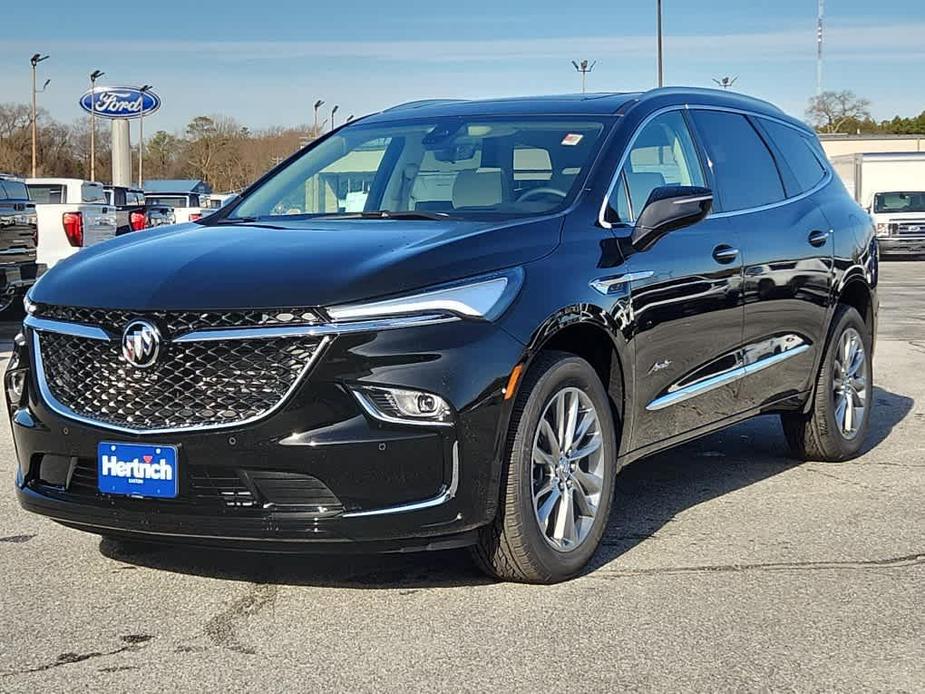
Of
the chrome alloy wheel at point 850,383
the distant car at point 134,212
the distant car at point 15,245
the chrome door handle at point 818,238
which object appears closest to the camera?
the chrome door handle at point 818,238

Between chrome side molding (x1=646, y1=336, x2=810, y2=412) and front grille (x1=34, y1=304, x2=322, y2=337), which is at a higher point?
front grille (x1=34, y1=304, x2=322, y2=337)

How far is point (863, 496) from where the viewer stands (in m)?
6.38

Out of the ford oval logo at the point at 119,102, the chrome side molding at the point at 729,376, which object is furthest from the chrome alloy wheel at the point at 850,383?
the ford oval logo at the point at 119,102

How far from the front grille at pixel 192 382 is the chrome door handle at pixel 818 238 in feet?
11.0

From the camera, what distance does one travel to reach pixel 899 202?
33.6 metres

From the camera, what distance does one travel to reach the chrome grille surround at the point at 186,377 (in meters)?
4.20

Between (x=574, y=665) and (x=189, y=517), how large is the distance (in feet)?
4.18

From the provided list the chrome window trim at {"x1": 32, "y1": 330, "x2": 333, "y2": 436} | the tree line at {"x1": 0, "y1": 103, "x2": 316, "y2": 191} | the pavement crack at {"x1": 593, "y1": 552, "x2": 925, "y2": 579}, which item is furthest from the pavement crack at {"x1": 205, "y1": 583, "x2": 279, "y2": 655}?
the tree line at {"x1": 0, "y1": 103, "x2": 316, "y2": 191}

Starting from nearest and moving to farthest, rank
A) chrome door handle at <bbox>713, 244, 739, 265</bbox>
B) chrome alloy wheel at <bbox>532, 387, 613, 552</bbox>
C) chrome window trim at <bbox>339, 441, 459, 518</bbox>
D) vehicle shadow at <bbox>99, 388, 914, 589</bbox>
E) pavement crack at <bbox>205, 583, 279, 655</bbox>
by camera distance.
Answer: pavement crack at <bbox>205, 583, 279, 655</bbox> → chrome window trim at <bbox>339, 441, 459, 518</bbox> → chrome alloy wheel at <bbox>532, 387, 613, 552</bbox> → vehicle shadow at <bbox>99, 388, 914, 589</bbox> → chrome door handle at <bbox>713, 244, 739, 265</bbox>

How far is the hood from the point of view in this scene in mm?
4289

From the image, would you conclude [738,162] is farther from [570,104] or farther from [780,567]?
[780,567]

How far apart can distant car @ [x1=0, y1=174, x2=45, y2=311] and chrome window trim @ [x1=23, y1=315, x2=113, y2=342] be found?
883cm

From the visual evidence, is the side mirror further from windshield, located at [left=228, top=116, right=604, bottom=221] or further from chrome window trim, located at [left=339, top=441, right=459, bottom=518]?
chrome window trim, located at [left=339, top=441, right=459, bottom=518]

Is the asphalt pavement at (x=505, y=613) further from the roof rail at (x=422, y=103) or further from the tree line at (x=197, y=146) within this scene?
the tree line at (x=197, y=146)
